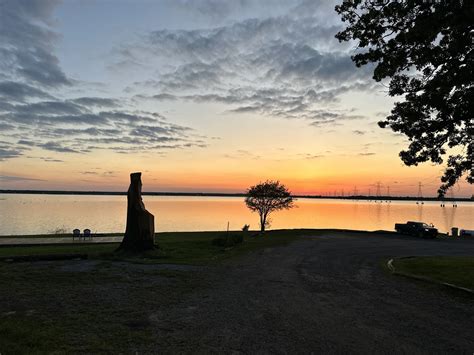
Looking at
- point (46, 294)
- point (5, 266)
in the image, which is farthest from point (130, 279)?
point (5, 266)

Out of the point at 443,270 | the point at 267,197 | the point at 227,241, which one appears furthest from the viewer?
A: the point at 267,197

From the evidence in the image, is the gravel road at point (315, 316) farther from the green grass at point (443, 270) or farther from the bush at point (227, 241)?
the bush at point (227, 241)

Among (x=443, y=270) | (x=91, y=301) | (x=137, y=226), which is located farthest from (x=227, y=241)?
(x=91, y=301)

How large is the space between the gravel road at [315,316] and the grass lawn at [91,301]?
0.65m

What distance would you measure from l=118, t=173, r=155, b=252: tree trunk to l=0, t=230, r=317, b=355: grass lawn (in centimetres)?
218

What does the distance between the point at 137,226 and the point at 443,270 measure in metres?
17.8

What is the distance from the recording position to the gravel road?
8.52 meters

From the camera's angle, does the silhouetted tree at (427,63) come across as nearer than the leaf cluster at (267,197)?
Yes

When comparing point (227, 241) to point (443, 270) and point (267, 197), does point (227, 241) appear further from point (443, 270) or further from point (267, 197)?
point (267, 197)

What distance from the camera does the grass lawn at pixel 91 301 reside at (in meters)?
8.23

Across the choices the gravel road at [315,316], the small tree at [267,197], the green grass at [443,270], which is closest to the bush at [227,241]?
the gravel road at [315,316]

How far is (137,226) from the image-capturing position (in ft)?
78.4

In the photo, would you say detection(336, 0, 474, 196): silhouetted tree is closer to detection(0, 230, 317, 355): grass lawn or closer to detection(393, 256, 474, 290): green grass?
detection(393, 256, 474, 290): green grass

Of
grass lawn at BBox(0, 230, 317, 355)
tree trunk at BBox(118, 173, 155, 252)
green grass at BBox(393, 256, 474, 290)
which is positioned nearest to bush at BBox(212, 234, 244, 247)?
tree trunk at BBox(118, 173, 155, 252)
